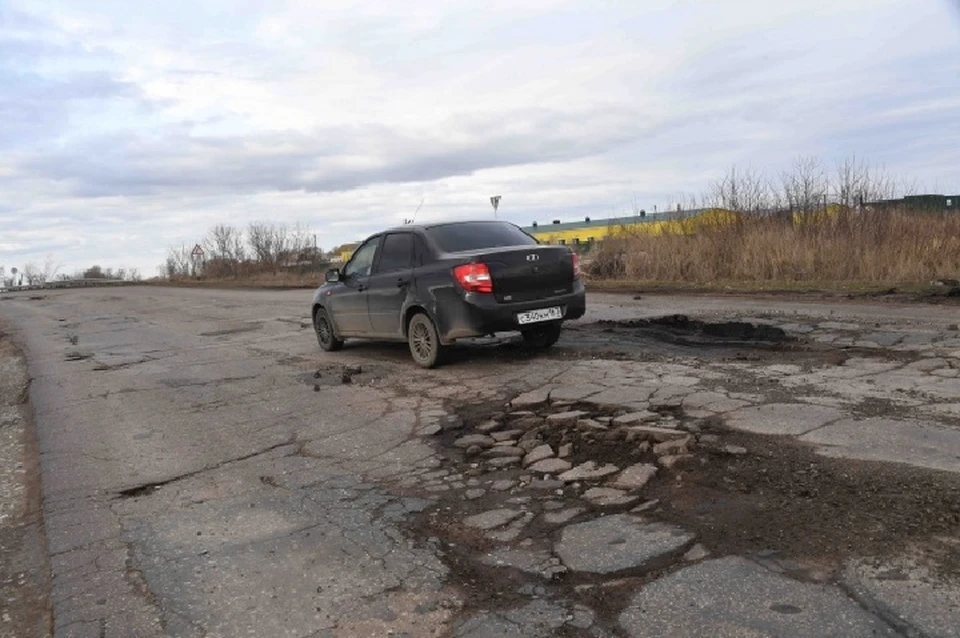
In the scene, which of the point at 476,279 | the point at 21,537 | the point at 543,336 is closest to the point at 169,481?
the point at 21,537

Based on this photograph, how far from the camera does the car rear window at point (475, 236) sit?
858 centimetres

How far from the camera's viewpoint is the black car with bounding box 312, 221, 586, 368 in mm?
7984

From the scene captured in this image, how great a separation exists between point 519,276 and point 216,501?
419 cm

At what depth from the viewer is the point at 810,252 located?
1672 cm

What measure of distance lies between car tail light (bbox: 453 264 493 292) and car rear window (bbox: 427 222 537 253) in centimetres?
53

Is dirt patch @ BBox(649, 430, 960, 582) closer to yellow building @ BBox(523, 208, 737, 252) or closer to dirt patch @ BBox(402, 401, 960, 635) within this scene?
dirt patch @ BBox(402, 401, 960, 635)

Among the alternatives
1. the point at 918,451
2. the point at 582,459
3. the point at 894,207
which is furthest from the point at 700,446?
the point at 894,207

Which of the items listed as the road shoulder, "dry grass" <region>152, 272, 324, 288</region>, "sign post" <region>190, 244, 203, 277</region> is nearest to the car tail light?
the road shoulder

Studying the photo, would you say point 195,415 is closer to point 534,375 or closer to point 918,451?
point 534,375

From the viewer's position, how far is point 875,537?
3406mm

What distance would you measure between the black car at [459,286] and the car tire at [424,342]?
11 mm

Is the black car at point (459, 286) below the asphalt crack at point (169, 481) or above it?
above

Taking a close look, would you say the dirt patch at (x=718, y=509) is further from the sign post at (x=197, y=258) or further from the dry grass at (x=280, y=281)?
the sign post at (x=197, y=258)

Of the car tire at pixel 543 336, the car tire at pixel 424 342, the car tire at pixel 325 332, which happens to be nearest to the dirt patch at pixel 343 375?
the car tire at pixel 424 342
